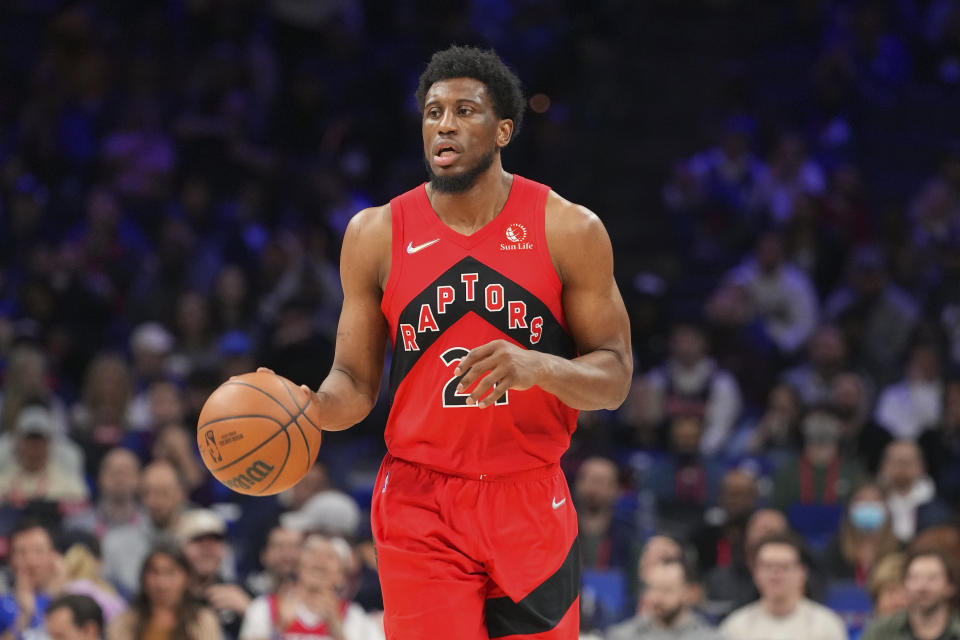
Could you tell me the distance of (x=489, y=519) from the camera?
4363 mm

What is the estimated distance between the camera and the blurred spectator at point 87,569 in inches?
315

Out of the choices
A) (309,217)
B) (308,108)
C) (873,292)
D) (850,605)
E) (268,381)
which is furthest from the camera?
(308,108)

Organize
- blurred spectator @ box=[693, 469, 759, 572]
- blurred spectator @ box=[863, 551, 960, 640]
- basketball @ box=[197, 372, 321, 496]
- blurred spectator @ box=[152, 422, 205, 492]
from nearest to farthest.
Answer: basketball @ box=[197, 372, 321, 496]
blurred spectator @ box=[863, 551, 960, 640]
blurred spectator @ box=[693, 469, 759, 572]
blurred spectator @ box=[152, 422, 205, 492]

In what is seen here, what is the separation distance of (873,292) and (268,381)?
30.1 ft

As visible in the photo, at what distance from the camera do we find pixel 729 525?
934 centimetres

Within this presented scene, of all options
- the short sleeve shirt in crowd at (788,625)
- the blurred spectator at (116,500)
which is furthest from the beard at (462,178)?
the blurred spectator at (116,500)

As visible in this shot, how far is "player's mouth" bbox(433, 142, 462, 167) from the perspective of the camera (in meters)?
4.43

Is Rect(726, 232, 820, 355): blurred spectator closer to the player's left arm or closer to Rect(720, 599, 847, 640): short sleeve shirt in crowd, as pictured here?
Rect(720, 599, 847, 640): short sleeve shirt in crowd

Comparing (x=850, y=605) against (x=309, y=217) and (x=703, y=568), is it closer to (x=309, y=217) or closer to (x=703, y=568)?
(x=703, y=568)

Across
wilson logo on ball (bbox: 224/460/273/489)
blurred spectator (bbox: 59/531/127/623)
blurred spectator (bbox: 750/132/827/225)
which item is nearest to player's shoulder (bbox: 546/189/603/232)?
wilson logo on ball (bbox: 224/460/273/489)

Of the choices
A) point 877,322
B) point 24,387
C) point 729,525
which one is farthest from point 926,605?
point 24,387

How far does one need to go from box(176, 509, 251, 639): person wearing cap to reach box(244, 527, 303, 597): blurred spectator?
138 millimetres

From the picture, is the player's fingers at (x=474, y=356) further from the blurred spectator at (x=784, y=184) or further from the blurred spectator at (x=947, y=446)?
the blurred spectator at (x=784, y=184)

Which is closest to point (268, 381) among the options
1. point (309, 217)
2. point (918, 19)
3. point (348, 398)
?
point (348, 398)
